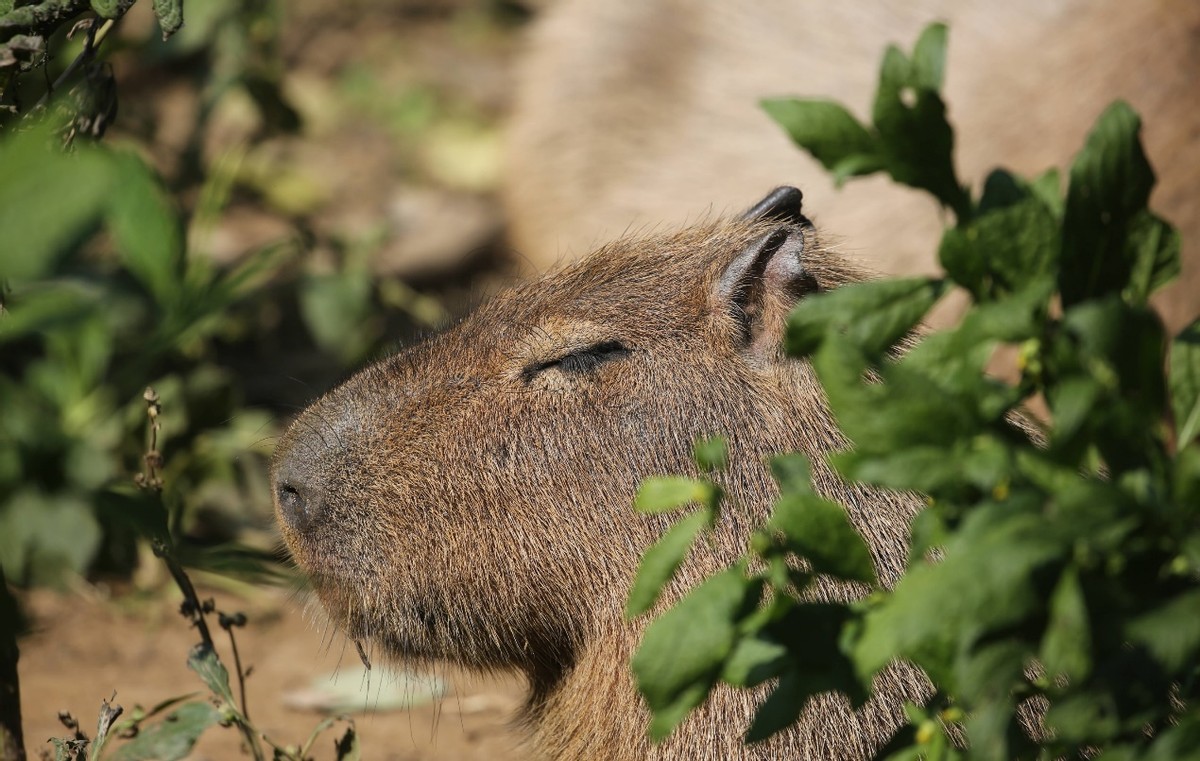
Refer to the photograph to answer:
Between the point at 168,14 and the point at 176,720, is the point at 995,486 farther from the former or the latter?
the point at 176,720

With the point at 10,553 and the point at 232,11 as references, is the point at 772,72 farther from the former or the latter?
the point at 10,553

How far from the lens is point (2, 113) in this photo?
6.02ft

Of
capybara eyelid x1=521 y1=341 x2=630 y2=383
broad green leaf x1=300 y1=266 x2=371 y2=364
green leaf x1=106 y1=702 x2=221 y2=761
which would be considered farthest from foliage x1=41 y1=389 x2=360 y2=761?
broad green leaf x1=300 y1=266 x2=371 y2=364

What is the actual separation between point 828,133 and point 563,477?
3.03ft

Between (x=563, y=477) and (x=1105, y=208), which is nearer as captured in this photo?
(x=1105, y=208)

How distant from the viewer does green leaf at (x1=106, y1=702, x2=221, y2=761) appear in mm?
1984

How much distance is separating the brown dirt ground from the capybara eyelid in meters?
0.91

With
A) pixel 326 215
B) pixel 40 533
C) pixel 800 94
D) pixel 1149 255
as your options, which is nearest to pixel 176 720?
pixel 40 533

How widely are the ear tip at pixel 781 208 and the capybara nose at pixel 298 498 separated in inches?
35.6

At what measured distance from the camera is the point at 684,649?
1.23 m

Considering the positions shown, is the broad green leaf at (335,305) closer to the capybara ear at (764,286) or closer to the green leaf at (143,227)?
the capybara ear at (764,286)

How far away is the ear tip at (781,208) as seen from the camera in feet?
7.82

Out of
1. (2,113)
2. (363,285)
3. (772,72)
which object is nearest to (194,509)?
(363,285)

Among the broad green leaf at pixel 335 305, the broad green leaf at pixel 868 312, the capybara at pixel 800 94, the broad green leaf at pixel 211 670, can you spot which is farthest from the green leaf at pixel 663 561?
the broad green leaf at pixel 335 305
